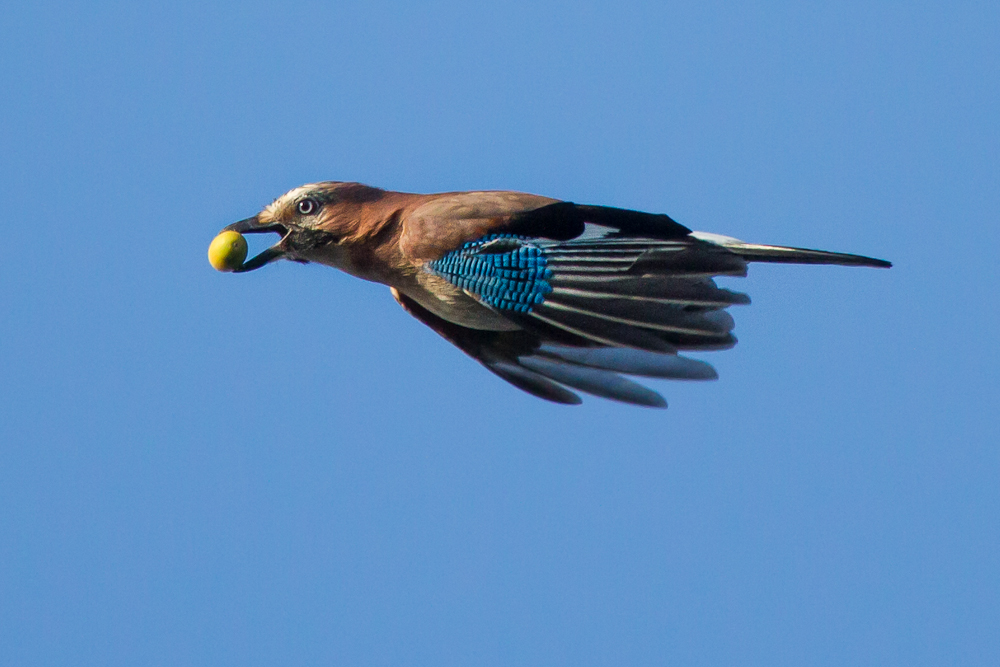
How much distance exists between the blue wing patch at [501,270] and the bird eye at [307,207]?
80 cm

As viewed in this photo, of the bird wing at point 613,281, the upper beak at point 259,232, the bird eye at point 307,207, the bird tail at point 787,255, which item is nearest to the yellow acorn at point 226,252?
the upper beak at point 259,232

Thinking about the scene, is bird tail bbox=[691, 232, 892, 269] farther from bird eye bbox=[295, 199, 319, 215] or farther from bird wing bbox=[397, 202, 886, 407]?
bird eye bbox=[295, 199, 319, 215]

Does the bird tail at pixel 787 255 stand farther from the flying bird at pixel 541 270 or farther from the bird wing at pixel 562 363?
A: the bird wing at pixel 562 363

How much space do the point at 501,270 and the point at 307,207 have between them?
4.04 feet

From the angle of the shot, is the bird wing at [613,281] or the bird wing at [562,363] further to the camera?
the bird wing at [562,363]

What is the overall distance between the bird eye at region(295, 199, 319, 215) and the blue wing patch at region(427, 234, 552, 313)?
2.61ft

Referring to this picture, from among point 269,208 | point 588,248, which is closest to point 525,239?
point 588,248

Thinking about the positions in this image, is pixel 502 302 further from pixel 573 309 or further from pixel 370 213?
pixel 370 213

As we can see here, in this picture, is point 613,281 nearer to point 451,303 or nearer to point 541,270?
point 541,270

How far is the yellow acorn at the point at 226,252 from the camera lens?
716cm

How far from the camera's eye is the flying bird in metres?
6.35

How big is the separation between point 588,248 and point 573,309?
0.31 meters

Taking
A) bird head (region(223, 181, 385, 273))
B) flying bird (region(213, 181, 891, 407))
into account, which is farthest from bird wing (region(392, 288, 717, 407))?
bird head (region(223, 181, 385, 273))

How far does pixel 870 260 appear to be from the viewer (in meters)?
6.55
